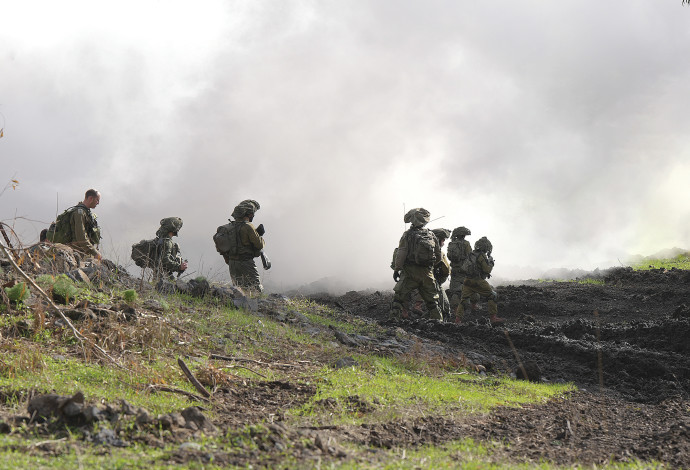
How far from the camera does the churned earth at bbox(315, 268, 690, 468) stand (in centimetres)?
502

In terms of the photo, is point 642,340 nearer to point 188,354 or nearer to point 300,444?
point 188,354

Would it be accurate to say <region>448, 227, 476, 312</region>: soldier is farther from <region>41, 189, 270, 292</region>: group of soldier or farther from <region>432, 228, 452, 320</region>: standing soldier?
<region>41, 189, 270, 292</region>: group of soldier

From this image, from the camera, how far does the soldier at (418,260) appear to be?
550 inches

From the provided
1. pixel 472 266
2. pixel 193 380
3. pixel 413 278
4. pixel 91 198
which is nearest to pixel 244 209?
pixel 91 198

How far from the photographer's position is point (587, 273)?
2608 cm

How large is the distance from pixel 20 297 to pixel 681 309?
1337cm

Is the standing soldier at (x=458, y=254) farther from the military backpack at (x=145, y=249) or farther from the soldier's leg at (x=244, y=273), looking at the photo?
the military backpack at (x=145, y=249)

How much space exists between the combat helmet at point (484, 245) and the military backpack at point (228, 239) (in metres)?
6.23

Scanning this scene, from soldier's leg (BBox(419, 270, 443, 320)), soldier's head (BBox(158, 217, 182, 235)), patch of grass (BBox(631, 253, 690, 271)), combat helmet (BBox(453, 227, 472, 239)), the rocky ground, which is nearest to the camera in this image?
the rocky ground

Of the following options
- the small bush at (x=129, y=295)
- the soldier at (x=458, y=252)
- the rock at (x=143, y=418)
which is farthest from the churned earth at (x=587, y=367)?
the small bush at (x=129, y=295)

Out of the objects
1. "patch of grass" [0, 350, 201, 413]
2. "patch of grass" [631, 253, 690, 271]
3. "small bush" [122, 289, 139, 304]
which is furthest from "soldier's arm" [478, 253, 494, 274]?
"patch of grass" [631, 253, 690, 271]

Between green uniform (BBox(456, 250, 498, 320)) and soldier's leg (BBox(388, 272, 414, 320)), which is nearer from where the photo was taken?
soldier's leg (BBox(388, 272, 414, 320))

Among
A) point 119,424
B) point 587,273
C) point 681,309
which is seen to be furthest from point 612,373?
point 587,273

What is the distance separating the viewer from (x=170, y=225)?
14.1 m
